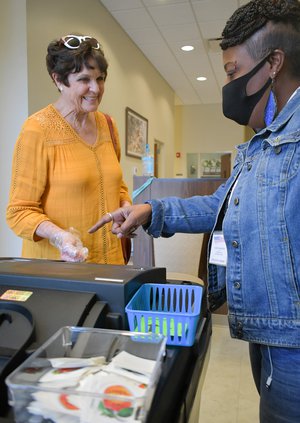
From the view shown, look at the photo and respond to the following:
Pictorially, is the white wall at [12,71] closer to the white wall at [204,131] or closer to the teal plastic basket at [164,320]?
the teal plastic basket at [164,320]

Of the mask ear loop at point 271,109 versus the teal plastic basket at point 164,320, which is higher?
the mask ear loop at point 271,109

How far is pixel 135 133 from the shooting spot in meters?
4.90

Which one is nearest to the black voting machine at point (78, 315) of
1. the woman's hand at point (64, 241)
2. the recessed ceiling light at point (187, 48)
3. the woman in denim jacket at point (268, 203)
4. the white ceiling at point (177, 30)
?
the woman in denim jacket at point (268, 203)

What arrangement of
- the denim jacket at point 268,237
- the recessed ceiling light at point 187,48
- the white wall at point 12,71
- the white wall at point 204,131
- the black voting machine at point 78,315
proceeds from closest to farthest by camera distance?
the black voting machine at point 78,315 < the denim jacket at point 268,237 < the white wall at point 12,71 < the recessed ceiling light at point 187,48 < the white wall at point 204,131

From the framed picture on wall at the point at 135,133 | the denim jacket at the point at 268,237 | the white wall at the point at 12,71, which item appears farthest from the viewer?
the framed picture on wall at the point at 135,133

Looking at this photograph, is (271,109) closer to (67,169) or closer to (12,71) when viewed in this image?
(67,169)

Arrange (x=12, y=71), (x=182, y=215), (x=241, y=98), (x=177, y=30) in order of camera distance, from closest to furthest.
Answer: (x=241, y=98) → (x=182, y=215) → (x=12, y=71) → (x=177, y=30)

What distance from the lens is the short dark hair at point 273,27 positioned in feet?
2.37

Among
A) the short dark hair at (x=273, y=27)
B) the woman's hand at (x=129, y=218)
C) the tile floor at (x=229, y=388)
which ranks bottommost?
the tile floor at (x=229, y=388)

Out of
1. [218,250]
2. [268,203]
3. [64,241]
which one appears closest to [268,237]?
[268,203]

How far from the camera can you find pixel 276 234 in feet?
2.22

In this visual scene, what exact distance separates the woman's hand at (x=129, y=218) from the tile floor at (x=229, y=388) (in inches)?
50.1

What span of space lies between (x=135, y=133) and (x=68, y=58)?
3.75m

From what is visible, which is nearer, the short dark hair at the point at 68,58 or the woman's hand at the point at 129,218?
the woman's hand at the point at 129,218
